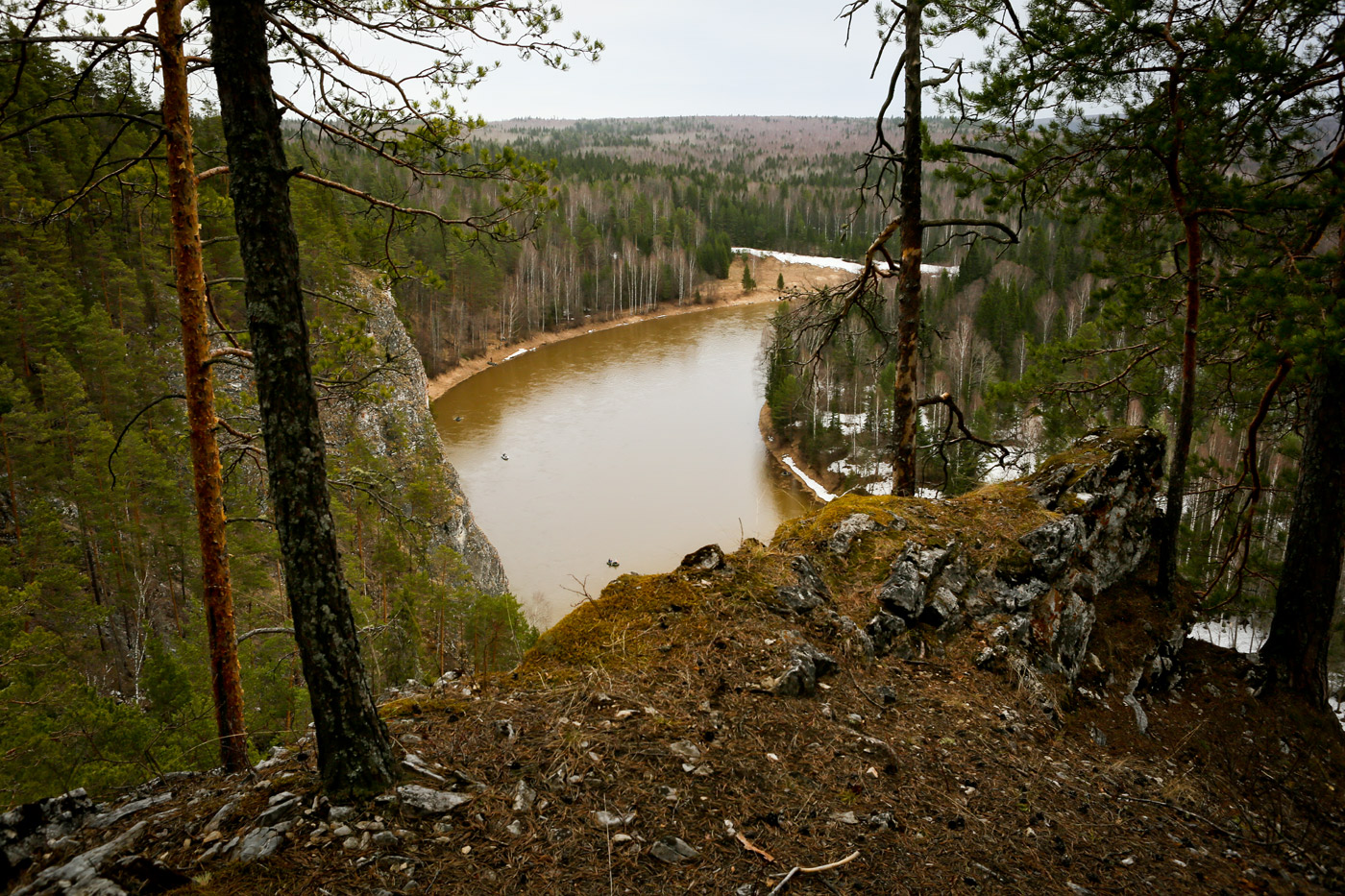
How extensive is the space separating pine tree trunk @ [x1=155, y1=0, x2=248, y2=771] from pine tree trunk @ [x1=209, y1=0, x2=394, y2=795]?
7.04 feet

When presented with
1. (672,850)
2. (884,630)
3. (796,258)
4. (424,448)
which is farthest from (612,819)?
(796,258)

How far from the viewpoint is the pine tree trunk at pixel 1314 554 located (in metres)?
5.96

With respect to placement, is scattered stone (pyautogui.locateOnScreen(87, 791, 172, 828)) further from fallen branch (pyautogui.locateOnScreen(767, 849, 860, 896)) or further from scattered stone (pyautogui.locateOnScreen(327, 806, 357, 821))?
fallen branch (pyautogui.locateOnScreen(767, 849, 860, 896))

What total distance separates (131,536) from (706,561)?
19559mm

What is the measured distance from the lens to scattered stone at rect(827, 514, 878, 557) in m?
5.48

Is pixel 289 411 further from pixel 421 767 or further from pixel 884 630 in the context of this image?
pixel 884 630

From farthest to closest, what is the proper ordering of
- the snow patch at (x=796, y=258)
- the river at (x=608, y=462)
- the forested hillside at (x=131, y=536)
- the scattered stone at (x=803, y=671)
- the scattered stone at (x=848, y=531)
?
1. the snow patch at (x=796, y=258)
2. the river at (x=608, y=462)
3. the forested hillside at (x=131, y=536)
4. the scattered stone at (x=848, y=531)
5. the scattered stone at (x=803, y=671)

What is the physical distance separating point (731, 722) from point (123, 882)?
2551 mm

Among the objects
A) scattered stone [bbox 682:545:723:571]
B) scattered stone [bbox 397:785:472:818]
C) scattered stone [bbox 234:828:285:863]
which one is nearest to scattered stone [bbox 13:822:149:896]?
scattered stone [bbox 234:828:285:863]

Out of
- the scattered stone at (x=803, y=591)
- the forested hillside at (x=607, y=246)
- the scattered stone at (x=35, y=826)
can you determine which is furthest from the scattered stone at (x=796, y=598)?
the forested hillside at (x=607, y=246)

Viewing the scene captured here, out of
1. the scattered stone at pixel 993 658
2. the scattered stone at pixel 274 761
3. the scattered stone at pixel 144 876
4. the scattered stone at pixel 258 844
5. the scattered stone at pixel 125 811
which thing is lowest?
the scattered stone at pixel 993 658

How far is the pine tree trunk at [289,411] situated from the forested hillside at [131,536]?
21.9 ft

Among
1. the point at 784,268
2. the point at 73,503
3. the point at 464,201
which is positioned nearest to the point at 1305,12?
the point at 73,503

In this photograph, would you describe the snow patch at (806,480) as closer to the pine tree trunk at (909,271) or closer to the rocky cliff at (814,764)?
the pine tree trunk at (909,271)
